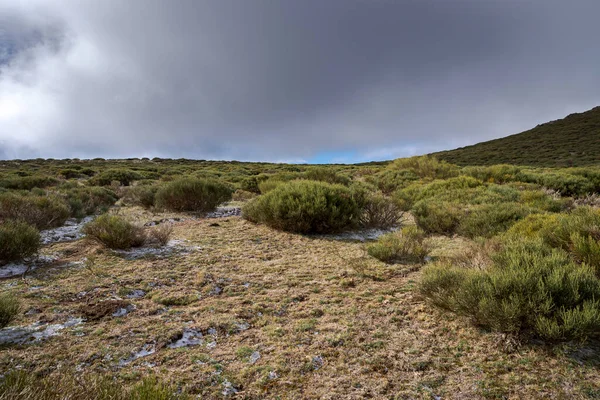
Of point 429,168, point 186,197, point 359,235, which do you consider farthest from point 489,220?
point 429,168

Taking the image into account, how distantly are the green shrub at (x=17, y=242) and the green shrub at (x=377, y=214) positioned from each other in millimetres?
5761

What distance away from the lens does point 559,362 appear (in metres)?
2.10

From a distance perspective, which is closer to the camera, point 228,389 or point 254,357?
point 228,389

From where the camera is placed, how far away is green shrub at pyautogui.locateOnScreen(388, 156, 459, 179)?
17.1 m

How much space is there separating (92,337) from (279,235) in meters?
3.88

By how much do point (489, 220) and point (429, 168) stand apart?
13.1 metres

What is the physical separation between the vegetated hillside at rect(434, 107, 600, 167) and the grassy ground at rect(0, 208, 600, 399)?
37.5 metres

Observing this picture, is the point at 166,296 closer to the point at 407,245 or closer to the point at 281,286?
the point at 281,286

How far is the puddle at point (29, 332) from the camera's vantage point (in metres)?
2.34

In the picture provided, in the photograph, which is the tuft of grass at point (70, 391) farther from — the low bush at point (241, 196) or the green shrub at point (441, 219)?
the low bush at point (241, 196)

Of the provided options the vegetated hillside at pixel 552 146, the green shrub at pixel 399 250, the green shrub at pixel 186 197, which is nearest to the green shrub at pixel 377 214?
the green shrub at pixel 399 250

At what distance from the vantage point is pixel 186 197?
9062 mm

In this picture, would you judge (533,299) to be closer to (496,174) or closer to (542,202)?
(542,202)

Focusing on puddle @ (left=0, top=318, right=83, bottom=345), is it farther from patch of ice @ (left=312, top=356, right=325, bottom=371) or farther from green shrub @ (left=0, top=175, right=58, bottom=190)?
green shrub @ (left=0, top=175, right=58, bottom=190)
